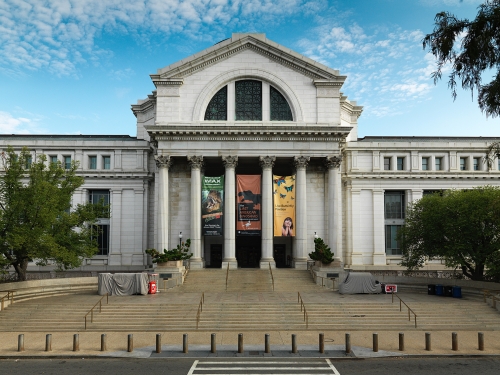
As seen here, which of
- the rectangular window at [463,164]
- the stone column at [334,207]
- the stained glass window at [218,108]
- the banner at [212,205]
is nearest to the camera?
the banner at [212,205]

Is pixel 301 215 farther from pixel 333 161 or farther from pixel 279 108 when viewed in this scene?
pixel 279 108

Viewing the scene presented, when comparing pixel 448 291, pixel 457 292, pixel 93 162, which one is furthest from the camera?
pixel 93 162

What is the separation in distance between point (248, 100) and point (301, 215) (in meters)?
13.8

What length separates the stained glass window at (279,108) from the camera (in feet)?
161

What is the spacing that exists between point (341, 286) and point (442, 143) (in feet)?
97.3

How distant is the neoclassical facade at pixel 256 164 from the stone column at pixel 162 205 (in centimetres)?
11

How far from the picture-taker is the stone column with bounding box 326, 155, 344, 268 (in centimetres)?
4653

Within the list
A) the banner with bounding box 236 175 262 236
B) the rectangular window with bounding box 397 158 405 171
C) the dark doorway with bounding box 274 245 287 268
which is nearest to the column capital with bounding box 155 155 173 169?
the banner with bounding box 236 175 262 236

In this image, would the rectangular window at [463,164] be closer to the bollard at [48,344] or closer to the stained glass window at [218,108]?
the stained glass window at [218,108]

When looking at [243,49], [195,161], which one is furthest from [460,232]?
[243,49]

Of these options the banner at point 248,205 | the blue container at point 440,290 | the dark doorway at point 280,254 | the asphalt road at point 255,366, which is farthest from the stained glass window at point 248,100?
the asphalt road at point 255,366

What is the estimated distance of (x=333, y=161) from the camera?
47.0 metres

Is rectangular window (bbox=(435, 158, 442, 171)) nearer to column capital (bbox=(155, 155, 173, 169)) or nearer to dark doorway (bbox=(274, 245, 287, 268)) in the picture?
dark doorway (bbox=(274, 245, 287, 268))

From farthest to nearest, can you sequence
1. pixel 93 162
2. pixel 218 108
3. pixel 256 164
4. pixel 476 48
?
pixel 93 162, pixel 256 164, pixel 218 108, pixel 476 48
